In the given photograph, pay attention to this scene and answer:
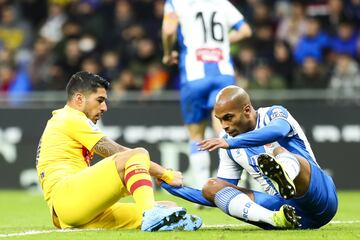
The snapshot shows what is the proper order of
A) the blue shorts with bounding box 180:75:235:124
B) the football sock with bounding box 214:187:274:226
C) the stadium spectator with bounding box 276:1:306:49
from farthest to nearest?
the stadium spectator with bounding box 276:1:306:49 < the blue shorts with bounding box 180:75:235:124 < the football sock with bounding box 214:187:274:226

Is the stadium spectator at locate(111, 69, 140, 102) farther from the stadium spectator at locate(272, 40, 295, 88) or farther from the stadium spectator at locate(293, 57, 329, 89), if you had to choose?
the stadium spectator at locate(293, 57, 329, 89)

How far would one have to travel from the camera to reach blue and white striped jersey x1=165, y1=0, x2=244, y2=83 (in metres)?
11.9

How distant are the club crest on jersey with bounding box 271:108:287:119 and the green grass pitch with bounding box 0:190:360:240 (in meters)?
0.91

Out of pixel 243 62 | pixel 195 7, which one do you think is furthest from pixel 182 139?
pixel 195 7

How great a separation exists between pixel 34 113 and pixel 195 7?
4.14m

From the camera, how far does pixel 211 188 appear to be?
770 cm

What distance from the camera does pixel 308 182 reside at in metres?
7.25

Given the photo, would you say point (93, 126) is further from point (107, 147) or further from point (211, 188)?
point (211, 188)

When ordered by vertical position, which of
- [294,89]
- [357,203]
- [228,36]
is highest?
[228,36]

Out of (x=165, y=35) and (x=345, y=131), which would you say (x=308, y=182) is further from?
(x=345, y=131)

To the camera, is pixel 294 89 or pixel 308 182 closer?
pixel 308 182

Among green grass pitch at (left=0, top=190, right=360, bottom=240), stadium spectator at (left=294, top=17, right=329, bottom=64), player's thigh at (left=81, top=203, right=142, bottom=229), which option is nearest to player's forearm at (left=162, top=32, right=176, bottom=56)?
green grass pitch at (left=0, top=190, right=360, bottom=240)

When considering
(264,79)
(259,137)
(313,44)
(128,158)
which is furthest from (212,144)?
(313,44)

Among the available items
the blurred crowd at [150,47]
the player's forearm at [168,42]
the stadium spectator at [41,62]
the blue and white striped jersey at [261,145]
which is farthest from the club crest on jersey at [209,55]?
the stadium spectator at [41,62]
